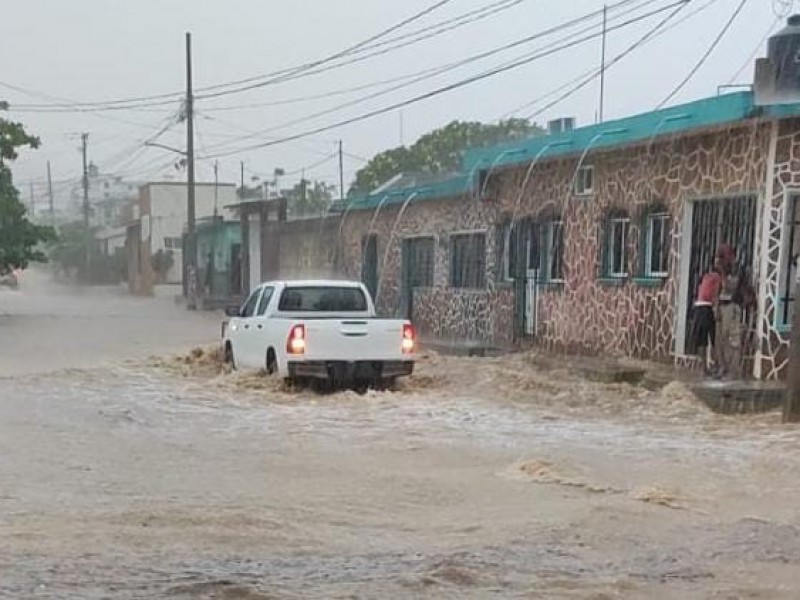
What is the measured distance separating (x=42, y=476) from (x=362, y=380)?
638 centimetres

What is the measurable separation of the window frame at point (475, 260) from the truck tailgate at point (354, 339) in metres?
7.43

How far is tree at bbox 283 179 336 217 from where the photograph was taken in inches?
2694

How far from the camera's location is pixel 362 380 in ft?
49.3

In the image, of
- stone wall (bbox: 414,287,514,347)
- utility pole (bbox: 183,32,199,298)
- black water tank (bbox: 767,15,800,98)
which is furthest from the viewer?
utility pole (bbox: 183,32,199,298)

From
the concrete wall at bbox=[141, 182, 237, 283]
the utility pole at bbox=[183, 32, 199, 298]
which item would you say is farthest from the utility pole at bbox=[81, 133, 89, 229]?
the utility pole at bbox=[183, 32, 199, 298]

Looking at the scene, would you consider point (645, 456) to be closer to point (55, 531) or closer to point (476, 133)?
point (55, 531)

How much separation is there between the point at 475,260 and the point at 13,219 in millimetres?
20578

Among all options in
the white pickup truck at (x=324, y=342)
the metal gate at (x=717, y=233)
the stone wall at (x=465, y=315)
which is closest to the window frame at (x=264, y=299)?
the white pickup truck at (x=324, y=342)

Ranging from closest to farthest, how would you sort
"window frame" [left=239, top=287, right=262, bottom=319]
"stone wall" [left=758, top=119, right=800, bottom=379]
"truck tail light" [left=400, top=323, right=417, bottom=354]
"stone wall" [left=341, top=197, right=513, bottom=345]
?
"stone wall" [left=758, top=119, right=800, bottom=379], "truck tail light" [left=400, top=323, right=417, bottom=354], "window frame" [left=239, top=287, right=262, bottom=319], "stone wall" [left=341, top=197, right=513, bottom=345]

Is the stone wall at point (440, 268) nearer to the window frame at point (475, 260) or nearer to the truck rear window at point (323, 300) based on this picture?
the window frame at point (475, 260)

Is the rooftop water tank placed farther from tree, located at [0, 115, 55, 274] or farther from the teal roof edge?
tree, located at [0, 115, 55, 274]

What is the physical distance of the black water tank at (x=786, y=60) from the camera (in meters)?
12.7

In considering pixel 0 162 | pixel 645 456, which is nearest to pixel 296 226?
pixel 0 162

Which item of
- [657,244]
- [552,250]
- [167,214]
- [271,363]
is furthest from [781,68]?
[167,214]
